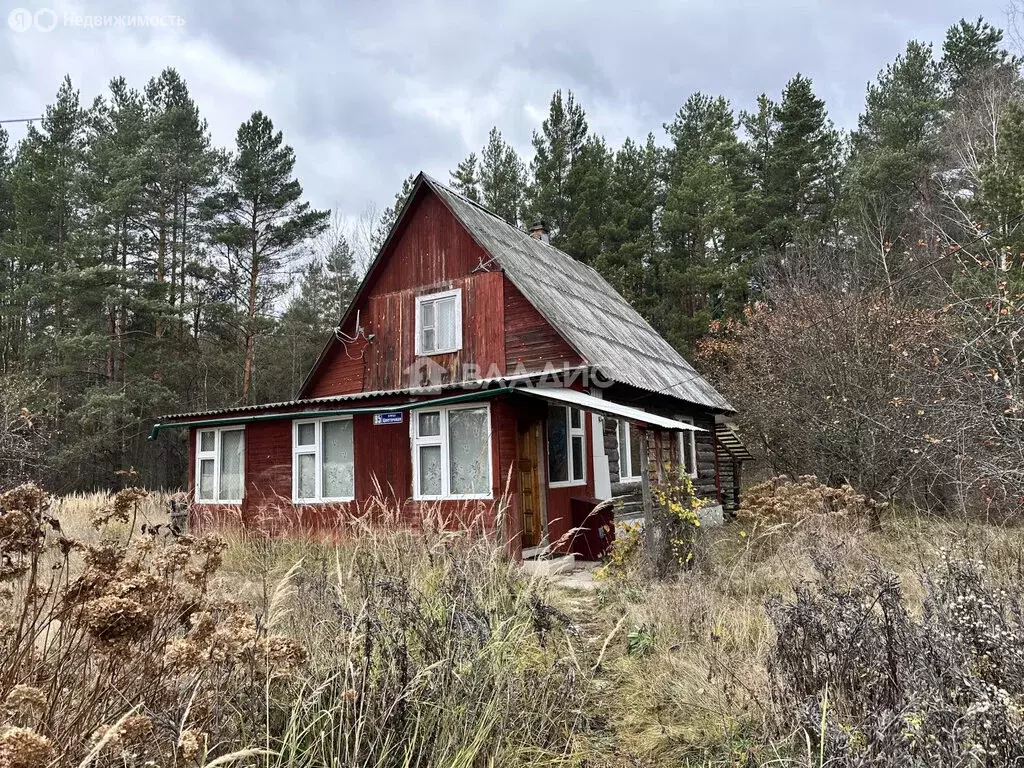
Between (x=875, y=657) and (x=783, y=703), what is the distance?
0.48 m

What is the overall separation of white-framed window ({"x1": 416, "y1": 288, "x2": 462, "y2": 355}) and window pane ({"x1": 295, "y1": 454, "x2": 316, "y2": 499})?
10.1 ft

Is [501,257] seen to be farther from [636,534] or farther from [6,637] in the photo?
[6,637]

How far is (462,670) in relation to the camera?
2.99m

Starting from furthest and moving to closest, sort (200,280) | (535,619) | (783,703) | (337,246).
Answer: (337,246) → (200,280) → (535,619) → (783,703)

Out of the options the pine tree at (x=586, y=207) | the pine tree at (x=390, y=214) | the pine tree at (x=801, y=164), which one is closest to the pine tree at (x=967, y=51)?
the pine tree at (x=801, y=164)

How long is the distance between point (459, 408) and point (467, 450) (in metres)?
0.69

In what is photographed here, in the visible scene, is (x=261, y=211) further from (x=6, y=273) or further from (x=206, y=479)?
(x=206, y=479)

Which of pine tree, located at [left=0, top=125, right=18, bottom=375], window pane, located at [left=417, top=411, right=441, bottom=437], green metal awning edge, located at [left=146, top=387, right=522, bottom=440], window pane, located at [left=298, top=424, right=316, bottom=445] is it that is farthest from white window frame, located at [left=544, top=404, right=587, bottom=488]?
pine tree, located at [left=0, top=125, right=18, bottom=375]

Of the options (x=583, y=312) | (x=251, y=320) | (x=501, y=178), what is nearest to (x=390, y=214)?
(x=501, y=178)

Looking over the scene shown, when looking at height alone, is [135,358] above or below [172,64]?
below

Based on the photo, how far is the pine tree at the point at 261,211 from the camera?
27875 millimetres

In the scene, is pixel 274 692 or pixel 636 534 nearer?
pixel 274 692

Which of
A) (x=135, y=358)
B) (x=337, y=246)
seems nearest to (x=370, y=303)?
(x=135, y=358)

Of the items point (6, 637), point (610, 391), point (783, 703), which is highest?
point (610, 391)
